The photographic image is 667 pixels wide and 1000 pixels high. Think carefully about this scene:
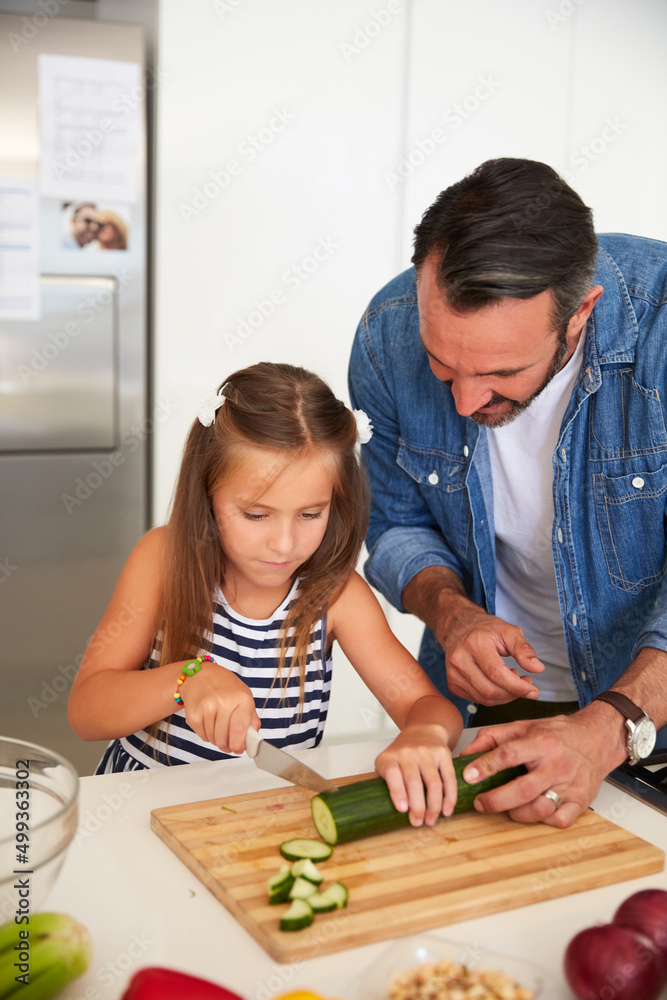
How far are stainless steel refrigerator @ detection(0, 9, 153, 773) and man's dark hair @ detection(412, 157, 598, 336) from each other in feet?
4.77

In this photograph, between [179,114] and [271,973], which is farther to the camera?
[179,114]

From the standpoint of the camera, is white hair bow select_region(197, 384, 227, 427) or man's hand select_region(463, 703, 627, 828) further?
white hair bow select_region(197, 384, 227, 427)

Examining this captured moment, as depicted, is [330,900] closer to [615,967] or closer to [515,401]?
[615,967]

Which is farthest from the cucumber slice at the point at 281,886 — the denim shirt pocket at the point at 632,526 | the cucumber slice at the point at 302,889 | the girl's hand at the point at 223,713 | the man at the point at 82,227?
the man at the point at 82,227

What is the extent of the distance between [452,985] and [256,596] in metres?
0.89

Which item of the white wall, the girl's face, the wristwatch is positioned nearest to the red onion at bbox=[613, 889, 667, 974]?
the wristwatch

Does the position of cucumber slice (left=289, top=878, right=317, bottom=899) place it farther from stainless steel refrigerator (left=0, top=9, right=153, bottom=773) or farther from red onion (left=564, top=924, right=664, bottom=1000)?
stainless steel refrigerator (left=0, top=9, right=153, bottom=773)

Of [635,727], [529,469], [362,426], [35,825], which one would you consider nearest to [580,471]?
[529,469]

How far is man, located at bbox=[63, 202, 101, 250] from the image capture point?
2.53 m

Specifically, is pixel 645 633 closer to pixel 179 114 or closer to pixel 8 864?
pixel 8 864

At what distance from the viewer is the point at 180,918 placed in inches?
35.0

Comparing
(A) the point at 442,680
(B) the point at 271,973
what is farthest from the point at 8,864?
(A) the point at 442,680

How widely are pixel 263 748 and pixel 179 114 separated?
6.64ft

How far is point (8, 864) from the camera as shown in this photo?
67cm
